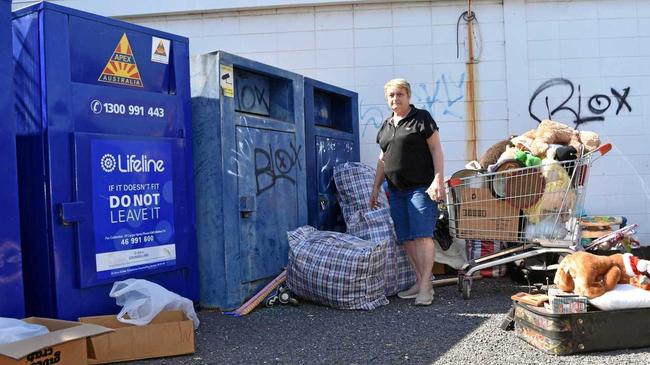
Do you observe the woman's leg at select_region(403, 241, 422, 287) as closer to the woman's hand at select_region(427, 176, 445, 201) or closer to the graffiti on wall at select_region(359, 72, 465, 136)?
the woman's hand at select_region(427, 176, 445, 201)

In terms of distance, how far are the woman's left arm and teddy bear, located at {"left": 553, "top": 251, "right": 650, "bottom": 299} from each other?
3.59 feet

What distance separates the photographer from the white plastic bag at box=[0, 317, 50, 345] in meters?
2.81

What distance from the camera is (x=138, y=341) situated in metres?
3.36

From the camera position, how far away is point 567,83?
6.83m

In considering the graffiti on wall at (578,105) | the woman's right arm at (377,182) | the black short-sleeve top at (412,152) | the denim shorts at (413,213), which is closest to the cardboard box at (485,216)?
the denim shorts at (413,213)

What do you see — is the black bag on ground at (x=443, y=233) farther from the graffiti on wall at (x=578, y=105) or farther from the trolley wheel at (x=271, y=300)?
the graffiti on wall at (x=578, y=105)

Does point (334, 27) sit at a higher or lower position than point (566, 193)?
higher

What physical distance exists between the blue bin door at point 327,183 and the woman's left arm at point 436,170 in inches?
54.9

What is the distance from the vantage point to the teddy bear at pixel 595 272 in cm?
351

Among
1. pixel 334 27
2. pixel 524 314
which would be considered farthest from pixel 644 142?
pixel 524 314

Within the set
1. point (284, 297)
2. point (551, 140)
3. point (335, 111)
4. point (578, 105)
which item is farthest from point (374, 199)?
point (578, 105)

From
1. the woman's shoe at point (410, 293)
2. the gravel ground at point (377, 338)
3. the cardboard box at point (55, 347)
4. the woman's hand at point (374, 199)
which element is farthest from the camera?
the woman's hand at point (374, 199)

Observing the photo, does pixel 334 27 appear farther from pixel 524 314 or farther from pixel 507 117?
pixel 524 314

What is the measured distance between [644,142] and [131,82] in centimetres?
560
